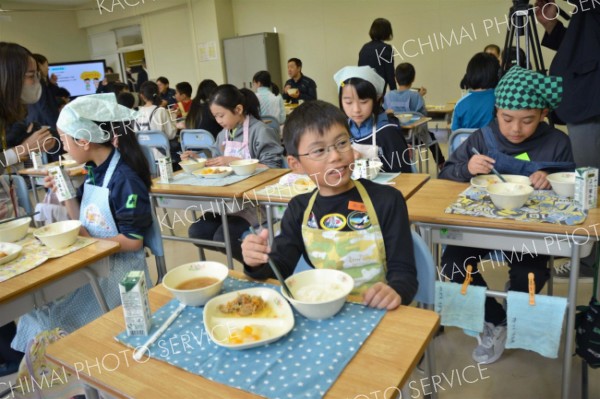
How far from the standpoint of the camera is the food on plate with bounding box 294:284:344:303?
1.07m

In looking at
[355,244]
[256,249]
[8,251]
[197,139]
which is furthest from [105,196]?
[197,139]

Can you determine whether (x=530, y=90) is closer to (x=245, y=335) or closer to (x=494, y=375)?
(x=494, y=375)

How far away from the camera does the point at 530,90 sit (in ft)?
6.04

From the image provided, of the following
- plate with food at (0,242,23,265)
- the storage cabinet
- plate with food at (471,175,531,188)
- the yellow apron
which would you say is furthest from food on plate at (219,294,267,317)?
the storage cabinet

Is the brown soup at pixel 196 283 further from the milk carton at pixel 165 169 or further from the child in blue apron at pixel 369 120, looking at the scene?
the milk carton at pixel 165 169

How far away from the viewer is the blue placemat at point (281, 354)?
32.7 inches

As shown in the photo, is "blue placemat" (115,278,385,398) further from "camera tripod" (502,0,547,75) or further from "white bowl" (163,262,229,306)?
"camera tripod" (502,0,547,75)

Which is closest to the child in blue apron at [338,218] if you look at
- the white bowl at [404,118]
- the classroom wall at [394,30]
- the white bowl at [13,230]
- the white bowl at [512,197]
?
the white bowl at [512,197]

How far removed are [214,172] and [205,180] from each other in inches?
4.4

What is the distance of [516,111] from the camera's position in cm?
190

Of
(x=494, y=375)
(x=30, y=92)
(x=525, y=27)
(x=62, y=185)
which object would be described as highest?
(x=525, y=27)

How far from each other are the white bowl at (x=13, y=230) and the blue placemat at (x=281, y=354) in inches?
40.5

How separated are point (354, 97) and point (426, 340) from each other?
1737mm

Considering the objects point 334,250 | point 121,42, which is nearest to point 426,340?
point 334,250
